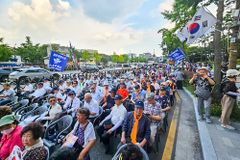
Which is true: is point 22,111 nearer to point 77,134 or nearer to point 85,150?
point 77,134

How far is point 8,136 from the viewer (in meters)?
2.97

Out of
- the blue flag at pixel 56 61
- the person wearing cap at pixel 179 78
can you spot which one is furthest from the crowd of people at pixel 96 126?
the person wearing cap at pixel 179 78

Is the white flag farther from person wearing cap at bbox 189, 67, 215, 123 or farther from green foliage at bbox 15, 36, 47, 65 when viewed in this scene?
green foliage at bbox 15, 36, 47, 65

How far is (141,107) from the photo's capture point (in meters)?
3.62

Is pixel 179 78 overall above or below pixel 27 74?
above

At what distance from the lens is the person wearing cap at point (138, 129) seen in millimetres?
3514

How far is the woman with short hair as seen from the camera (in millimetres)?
2449

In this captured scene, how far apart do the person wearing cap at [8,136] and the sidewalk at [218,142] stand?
11.7 ft

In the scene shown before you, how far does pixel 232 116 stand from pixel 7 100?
845cm

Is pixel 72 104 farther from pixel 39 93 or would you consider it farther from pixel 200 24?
pixel 200 24

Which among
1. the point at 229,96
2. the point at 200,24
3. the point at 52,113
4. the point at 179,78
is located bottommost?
the point at 52,113

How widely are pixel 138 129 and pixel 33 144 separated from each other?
189cm

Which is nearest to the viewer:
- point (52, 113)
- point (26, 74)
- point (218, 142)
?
point (218, 142)

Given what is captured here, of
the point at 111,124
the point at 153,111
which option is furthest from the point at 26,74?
the point at 153,111
